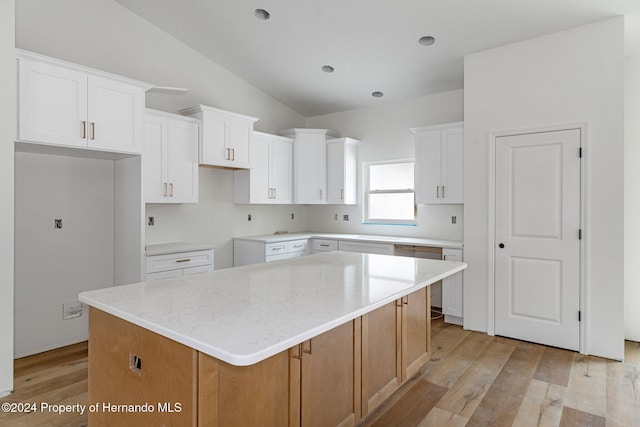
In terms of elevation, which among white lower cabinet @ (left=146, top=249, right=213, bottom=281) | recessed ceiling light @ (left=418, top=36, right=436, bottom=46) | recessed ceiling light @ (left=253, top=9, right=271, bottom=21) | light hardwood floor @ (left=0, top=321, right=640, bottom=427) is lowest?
light hardwood floor @ (left=0, top=321, right=640, bottom=427)

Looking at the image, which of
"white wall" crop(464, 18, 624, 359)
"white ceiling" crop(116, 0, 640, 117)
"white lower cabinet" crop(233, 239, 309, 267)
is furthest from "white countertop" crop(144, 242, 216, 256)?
"white wall" crop(464, 18, 624, 359)

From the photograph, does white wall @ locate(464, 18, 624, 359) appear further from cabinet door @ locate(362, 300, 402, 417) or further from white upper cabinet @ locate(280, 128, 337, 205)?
white upper cabinet @ locate(280, 128, 337, 205)

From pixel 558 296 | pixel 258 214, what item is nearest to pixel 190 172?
pixel 258 214

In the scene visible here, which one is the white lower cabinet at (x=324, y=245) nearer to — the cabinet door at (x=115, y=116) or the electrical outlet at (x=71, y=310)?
the cabinet door at (x=115, y=116)

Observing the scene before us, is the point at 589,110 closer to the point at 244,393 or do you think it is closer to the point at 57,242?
the point at 244,393

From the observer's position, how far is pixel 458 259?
4.01 m

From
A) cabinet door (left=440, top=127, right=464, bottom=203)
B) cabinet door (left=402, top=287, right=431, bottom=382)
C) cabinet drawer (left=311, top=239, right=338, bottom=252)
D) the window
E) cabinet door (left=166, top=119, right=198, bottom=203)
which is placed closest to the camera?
cabinet door (left=402, top=287, right=431, bottom=382)

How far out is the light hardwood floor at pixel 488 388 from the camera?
2.29m

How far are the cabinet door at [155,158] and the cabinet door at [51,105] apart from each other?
0.67m

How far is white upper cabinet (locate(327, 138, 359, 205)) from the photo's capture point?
17.6 feet

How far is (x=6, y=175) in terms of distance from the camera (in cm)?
253

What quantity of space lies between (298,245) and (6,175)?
322 centimetres

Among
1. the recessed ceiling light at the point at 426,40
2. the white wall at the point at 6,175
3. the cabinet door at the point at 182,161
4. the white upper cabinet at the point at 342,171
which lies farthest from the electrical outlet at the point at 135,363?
the white upper cabinet at the point at 342,171

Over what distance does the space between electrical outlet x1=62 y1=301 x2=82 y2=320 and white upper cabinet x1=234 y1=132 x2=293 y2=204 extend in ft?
7.04
